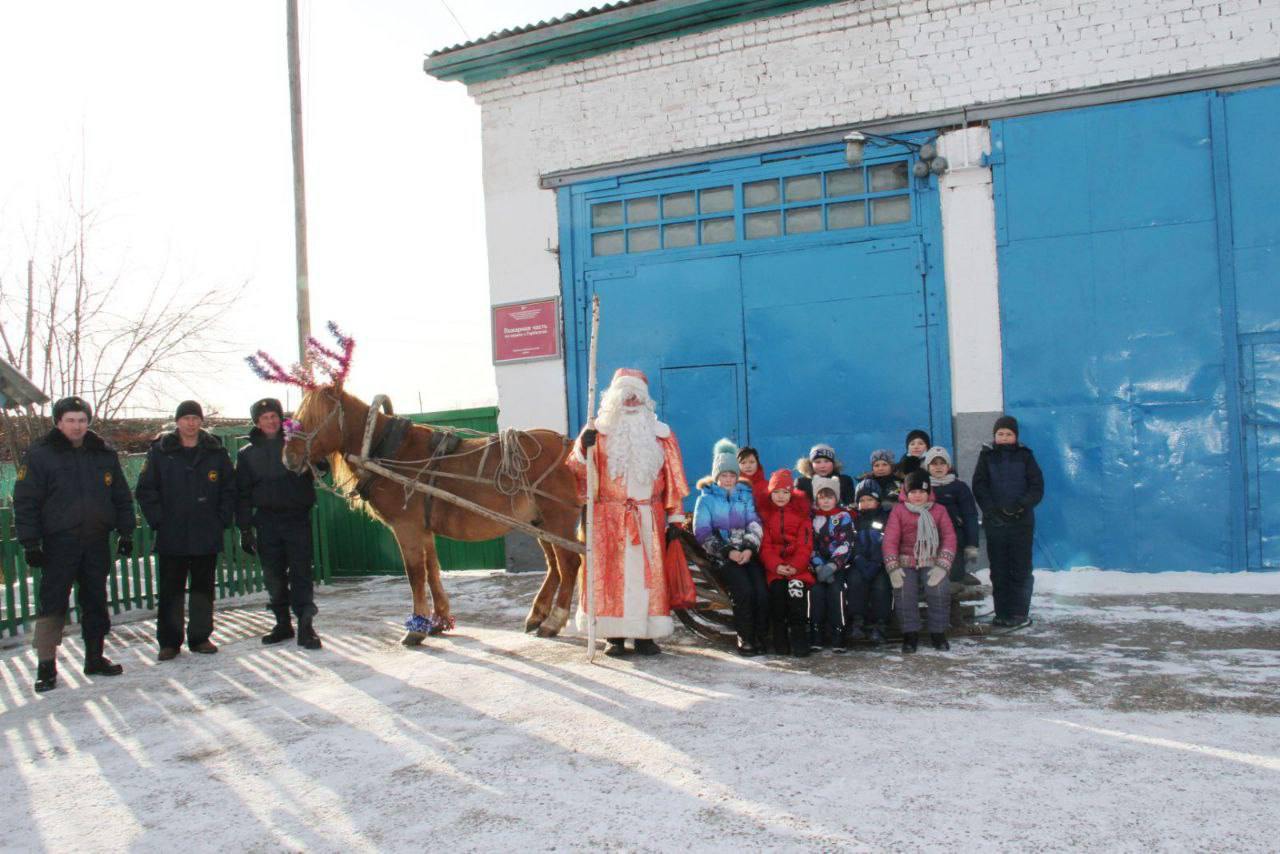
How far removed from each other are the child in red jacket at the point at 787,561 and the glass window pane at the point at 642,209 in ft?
14.5

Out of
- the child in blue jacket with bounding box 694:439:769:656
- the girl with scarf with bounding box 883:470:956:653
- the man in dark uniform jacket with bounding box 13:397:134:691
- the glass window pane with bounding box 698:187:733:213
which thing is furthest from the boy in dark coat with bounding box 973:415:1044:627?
the man in dark uniform jacket with bounding box 13:397:134:691

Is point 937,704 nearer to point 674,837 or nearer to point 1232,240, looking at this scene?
point 674,837

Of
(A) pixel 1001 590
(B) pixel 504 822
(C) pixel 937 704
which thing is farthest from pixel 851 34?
(B) pixel 504 822

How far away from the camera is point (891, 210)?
8969mm

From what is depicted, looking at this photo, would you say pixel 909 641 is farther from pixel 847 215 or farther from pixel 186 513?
pixel 186 513

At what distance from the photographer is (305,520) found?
696cm

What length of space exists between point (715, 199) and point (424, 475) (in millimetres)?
4520

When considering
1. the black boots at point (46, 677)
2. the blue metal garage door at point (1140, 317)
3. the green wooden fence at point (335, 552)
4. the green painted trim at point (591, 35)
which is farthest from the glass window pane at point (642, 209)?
the black boots at point (46, 677)

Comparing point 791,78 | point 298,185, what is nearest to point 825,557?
point 791,78

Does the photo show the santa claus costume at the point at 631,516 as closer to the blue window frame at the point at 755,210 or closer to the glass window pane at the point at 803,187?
the blue window frame at the point at 755,210

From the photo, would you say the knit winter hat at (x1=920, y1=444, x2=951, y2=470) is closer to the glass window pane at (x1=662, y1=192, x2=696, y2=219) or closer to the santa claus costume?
the santa claus costume

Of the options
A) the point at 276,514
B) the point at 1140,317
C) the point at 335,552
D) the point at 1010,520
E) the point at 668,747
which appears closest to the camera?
the point at 668,747

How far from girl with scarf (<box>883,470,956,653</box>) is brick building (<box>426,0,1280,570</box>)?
9.06 feet

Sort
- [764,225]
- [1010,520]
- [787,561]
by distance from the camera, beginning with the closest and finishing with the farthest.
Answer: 1. [787,561]
2. [1010,520]
3. [764,225]
